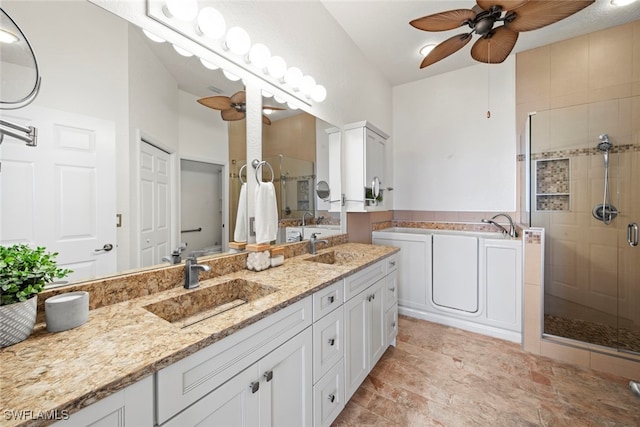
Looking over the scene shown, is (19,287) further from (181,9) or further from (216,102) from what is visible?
(181,9)

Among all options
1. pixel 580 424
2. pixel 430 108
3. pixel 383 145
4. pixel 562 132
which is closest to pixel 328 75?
pixel 383 145

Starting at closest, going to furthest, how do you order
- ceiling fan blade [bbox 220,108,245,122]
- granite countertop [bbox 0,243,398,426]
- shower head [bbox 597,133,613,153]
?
1. granite countertop [bbox 0,243,398,426]
2. ceiling fan blade [bbox 220,108,245,122]
3. shower head [bbox 597,133,613,153]

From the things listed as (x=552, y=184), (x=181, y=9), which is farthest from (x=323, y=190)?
(x=552, y=184)

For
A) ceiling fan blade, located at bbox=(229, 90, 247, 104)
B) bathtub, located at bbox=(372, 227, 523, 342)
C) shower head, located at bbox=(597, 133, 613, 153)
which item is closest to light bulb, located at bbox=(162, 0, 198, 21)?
ceiling fan blade, located at bbox=(229, 90, 247, 104)

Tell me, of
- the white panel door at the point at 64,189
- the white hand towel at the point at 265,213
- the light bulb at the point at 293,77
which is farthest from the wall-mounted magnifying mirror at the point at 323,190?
the white panel door at the point at 64,189

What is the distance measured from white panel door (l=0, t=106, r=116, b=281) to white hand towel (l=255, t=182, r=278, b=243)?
700 mm

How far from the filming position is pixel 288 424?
1067mm

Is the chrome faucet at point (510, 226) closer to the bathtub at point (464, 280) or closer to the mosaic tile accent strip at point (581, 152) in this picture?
the bathtub at point (464, 280)

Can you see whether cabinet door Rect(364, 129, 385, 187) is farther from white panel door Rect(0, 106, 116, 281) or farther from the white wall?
white panel door Rect(0, 106, 116, 281)

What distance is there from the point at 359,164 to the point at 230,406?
2.09 m

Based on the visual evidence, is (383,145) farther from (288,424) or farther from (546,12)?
(288,424)

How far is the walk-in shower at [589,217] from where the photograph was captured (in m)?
2.10

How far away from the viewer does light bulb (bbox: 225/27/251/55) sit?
1.42 m

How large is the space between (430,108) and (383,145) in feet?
3.57
